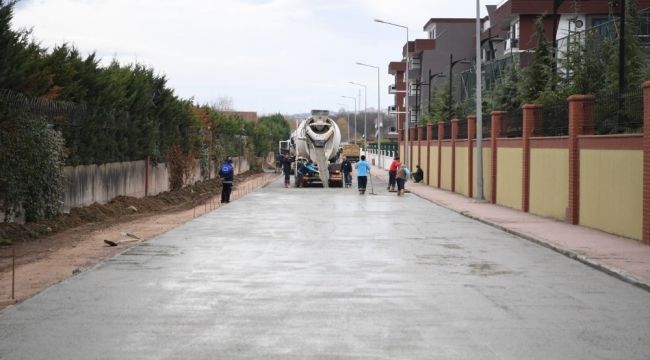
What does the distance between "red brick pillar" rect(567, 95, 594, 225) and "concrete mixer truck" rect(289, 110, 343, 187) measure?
982 inches

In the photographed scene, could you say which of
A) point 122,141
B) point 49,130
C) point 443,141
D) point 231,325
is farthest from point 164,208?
point 231,325

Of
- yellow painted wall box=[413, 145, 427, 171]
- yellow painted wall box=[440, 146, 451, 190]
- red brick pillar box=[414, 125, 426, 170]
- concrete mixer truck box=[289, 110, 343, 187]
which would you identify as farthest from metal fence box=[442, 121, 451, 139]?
red brick pillar box=[414, 125, 426, 170]

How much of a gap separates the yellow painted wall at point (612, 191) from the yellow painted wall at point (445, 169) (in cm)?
2252

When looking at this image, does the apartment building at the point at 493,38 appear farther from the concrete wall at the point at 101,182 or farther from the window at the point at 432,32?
the concrete wall at the point at 101,182

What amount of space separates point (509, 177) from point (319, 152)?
18098 mm

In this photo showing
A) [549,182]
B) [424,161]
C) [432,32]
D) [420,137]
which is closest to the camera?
[549,182]

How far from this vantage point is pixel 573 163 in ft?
76.7

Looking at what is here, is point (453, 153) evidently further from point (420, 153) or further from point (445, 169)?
point (420, 153)

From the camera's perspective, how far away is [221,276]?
13531mm

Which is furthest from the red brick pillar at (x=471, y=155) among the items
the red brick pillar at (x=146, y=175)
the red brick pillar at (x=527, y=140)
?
the red brick pillar at (x=146, y=175)

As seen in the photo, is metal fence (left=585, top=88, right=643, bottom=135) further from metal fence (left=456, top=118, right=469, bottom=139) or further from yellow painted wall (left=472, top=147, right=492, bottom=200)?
metal fence (left=456, top=118, right=469, bottom=139)

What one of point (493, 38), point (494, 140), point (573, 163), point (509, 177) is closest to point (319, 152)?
point (494, 140)

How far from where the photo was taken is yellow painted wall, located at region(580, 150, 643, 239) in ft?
63.0

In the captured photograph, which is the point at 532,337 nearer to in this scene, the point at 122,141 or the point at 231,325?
the point at 231,325
